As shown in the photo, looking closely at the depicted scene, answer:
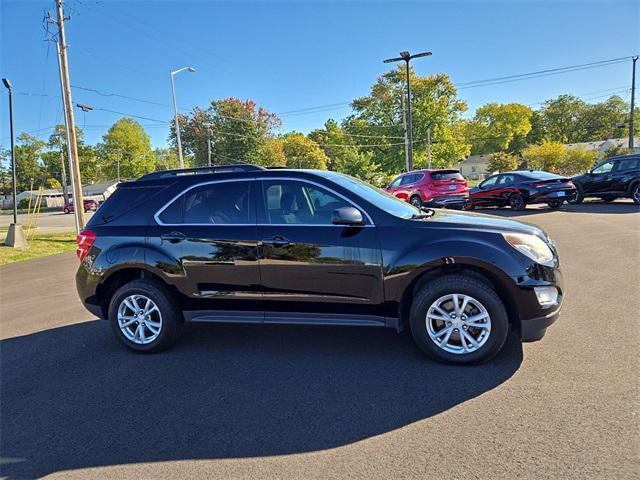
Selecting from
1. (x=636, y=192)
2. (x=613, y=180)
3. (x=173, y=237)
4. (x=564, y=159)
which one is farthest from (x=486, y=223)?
(x=564, y=159)

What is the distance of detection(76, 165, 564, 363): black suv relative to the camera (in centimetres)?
356

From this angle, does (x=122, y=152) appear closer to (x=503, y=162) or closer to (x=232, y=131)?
(x=232, y=131)

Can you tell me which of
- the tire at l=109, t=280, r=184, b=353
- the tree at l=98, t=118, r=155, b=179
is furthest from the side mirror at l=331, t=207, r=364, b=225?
the tree at l=98, t=118, r=155, b=179

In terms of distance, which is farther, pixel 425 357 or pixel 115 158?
pixel 115 158

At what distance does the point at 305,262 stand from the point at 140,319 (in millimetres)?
1892

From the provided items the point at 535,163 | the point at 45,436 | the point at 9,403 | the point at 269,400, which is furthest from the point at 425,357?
the point at 535,163

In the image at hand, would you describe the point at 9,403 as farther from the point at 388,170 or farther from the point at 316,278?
the point at 388,170

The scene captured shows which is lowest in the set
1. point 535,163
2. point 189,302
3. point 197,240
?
point 189,302

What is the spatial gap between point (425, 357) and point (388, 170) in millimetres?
48248

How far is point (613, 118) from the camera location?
7725 cm

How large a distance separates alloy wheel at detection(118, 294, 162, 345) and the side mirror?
2.12 meters

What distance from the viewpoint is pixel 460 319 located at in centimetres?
358

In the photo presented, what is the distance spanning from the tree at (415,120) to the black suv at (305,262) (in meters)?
46.4

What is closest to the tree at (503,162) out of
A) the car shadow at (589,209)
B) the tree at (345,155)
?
the tree at (345,155)
